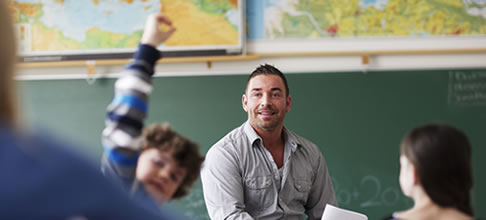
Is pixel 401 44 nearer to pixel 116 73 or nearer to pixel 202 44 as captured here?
pixel 202 44

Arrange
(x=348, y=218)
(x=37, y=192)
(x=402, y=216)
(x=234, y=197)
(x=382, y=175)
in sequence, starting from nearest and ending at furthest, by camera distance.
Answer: (x=37, y=192) → (x=402, y=216) → (x=348, y=218) → (x=234, y=197) → (x=382, y=175)

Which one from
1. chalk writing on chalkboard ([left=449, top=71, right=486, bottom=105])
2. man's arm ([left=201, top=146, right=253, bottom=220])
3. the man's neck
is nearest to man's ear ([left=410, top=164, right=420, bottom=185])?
man's arm ([left=201, top=146, right=253, bottom=220])

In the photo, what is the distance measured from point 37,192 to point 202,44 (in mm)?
2862

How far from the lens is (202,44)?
10.5 ft

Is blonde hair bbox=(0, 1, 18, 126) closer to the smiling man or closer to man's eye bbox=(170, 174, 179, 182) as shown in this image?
man's eye bbox=(170, 174, 179, 182)

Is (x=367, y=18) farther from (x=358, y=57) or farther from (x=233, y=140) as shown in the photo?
(x=233, y=140)

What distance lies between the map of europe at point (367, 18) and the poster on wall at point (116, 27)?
23 centimetres

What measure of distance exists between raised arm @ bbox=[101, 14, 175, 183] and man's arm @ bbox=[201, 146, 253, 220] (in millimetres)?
1078

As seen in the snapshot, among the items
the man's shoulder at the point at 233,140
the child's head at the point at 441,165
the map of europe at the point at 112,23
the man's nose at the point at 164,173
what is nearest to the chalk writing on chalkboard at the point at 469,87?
the map of europe at the point at 112,23

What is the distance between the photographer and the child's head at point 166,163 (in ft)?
3.53

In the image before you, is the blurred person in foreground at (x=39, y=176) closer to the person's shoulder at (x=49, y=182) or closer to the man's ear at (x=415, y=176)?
the person's shoulder at (x=49, y=182)

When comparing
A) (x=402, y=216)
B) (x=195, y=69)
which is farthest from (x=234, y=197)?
(x=195, y=69)

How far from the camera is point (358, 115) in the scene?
10.4 feet

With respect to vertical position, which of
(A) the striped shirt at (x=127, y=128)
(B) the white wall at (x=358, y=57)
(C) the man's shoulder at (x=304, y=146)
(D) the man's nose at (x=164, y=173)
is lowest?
(C) the man's shoulder at (x=304, y=146)
